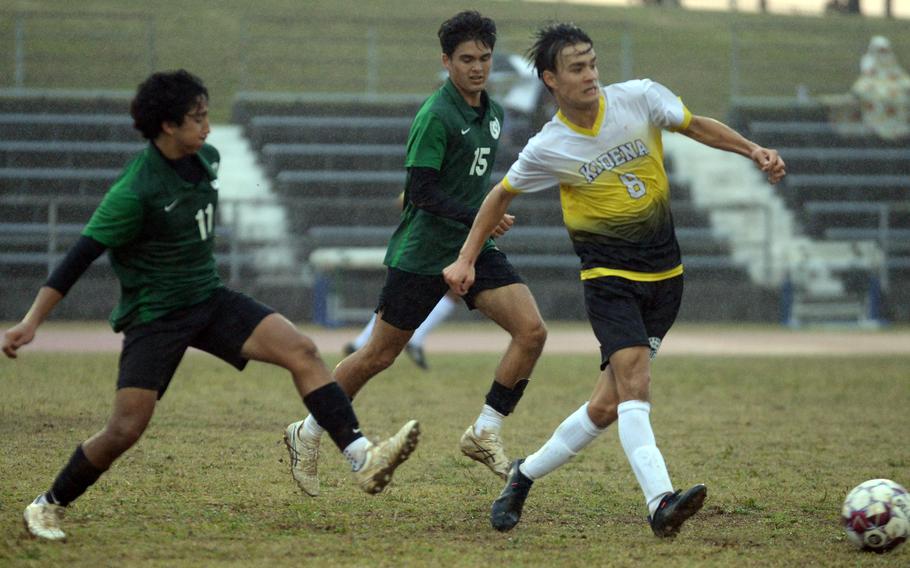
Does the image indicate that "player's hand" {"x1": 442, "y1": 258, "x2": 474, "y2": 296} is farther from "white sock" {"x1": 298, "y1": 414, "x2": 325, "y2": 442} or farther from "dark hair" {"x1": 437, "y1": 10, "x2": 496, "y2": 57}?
"dark hair" {"x1": 437, "y1": 10, "x2": 496, "y2": 57}

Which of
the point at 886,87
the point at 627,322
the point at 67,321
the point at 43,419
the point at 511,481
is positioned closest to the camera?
the point at 627,322

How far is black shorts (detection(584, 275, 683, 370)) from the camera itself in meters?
6.18

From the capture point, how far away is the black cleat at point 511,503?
6.37m

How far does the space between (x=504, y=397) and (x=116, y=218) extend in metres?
2.54

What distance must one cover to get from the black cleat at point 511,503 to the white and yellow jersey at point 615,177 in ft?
3.52

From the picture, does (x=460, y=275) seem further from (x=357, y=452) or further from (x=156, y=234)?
(x=156, y=234)

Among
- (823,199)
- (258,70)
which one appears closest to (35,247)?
(258,70)

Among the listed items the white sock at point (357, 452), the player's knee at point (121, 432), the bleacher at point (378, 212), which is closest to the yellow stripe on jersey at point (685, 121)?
the white sock at point (357, 452)

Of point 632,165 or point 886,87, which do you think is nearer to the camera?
point 632,165

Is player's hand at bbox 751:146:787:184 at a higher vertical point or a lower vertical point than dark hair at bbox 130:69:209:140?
lower

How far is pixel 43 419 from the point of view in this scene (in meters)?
9.98

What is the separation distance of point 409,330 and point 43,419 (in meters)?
3.82

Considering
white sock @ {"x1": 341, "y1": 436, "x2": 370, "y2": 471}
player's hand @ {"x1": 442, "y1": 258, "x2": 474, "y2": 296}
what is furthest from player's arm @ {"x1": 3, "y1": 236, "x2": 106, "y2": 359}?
player's hand @ {"x1": 442, "y1": 258, "x2": 474, "y2": 296}

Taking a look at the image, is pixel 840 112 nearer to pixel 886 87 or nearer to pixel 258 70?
pixel 886 87
